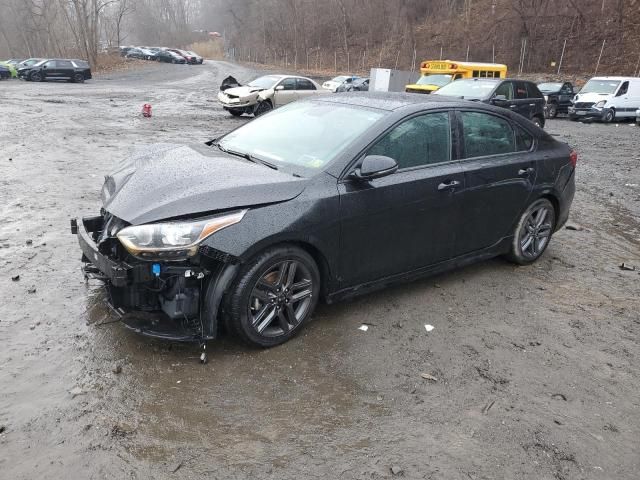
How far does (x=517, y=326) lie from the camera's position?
4.14 meters

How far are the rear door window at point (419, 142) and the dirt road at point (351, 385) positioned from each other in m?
1.20

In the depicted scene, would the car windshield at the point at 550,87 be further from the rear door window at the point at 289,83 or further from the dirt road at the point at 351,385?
the dirt road at the point at 351,385

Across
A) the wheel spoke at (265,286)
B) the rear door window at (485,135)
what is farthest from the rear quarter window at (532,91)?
the wheel spoke at (265,286)

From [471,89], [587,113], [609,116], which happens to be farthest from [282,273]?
[609,116]

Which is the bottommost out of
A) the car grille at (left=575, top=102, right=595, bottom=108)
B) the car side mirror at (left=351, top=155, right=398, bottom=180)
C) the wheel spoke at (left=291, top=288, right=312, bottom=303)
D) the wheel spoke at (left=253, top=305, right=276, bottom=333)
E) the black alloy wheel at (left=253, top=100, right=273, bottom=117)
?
the car grille at (left=575, top=102, right=595, bottom=108)

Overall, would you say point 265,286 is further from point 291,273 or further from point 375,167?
point 375,167

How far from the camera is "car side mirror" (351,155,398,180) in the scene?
3.64m

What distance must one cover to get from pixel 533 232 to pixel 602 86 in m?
19.9

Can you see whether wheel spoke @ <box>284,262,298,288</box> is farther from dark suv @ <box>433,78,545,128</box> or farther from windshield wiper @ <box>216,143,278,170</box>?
dark suv @ <box>433,78,545,128</box>

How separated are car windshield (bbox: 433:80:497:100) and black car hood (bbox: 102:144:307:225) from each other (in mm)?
12056

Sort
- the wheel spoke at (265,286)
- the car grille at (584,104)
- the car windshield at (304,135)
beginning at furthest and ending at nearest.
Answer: the car grille at (584,104) < the car windshield at (304,135) < the wheel spoke at (265,286)

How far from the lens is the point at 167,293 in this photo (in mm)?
3283

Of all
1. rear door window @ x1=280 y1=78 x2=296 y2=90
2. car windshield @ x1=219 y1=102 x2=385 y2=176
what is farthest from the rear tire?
car windshield @ x1=219 y1=102 x2=385 y2=176

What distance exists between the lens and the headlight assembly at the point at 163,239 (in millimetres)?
3123
